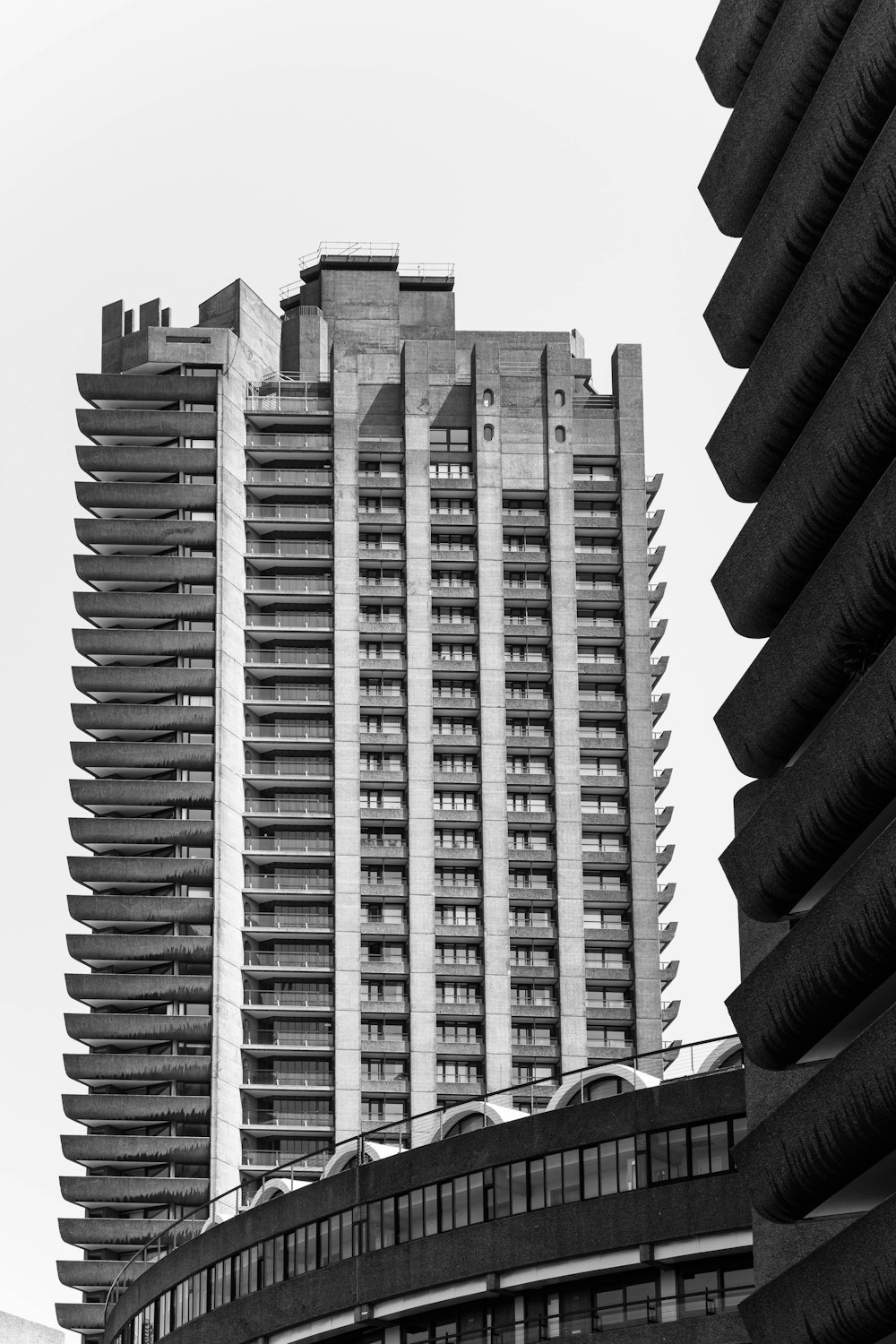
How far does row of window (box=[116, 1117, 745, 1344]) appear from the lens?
85.8 meters

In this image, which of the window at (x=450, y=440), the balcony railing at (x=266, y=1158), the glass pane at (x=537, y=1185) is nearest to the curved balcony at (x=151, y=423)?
the window at (x=450, y=440)

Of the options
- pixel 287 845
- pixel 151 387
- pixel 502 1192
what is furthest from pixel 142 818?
pixel 502 1192

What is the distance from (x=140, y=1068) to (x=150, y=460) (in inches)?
1626

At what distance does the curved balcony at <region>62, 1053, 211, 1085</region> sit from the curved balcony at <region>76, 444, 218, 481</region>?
3783 cm

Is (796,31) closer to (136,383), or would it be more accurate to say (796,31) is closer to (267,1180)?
(267,1180)

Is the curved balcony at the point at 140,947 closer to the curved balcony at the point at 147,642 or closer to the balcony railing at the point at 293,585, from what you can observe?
the curved balcony at the point at 147,642

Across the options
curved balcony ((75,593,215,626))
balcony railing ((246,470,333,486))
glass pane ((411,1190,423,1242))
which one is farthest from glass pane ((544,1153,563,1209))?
balcony railing ((246,470,333,486))

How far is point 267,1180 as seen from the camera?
375ft

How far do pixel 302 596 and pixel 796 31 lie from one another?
111m

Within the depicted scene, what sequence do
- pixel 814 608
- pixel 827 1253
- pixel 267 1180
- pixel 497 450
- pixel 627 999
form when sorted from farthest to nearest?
pixel 497 450 < pixel 627 999 < pixel 267 1180 < pixel 814 608 < pixel 827 1253

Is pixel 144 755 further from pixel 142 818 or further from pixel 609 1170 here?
pixel 609 1170

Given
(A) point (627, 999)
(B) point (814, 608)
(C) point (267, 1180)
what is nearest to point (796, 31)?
(B) point (814, 608)

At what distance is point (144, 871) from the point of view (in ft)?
516

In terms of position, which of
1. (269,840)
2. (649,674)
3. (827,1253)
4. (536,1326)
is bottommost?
(827,1253)
